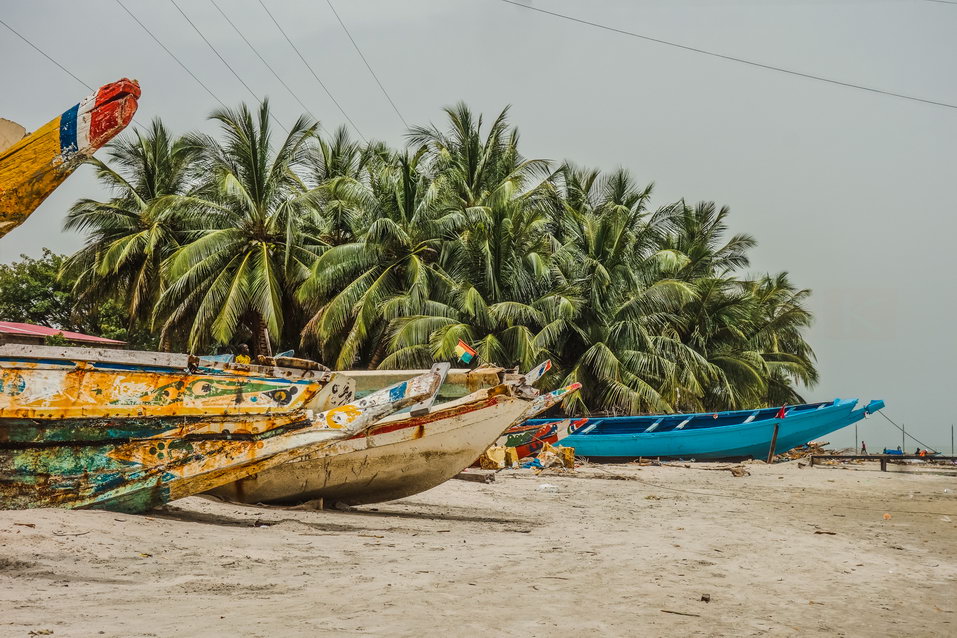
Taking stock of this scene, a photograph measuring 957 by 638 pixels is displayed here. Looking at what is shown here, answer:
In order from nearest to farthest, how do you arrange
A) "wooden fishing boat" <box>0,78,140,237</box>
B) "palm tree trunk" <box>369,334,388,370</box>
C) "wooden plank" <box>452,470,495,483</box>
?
"wooden fishing boat" <box>0,78,140,237</box>
"wooden plank" <box>452,470,495,483</box>
"palm tree trunk" <box>369,334,388,370</box>

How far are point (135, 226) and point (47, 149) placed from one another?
24.6 meters

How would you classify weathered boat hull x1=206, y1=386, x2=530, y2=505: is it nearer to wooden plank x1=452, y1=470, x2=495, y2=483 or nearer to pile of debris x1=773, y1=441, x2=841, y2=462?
wooden plank x1=452, y1=470, x2=495, y2=483

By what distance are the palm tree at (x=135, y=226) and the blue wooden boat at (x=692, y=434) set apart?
42.5 feet

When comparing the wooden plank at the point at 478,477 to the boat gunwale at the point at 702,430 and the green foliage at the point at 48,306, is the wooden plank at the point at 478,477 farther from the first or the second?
the green foliage at the point at 48,306

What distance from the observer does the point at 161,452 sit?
6434 millimetres

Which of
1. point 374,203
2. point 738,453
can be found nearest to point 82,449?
point 374,203

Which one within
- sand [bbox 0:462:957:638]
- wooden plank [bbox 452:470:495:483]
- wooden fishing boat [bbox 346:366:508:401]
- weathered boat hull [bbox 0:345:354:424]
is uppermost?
wooden fishing boat [bbox 346:366:508:401]

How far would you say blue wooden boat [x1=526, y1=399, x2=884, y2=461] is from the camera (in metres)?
20.7

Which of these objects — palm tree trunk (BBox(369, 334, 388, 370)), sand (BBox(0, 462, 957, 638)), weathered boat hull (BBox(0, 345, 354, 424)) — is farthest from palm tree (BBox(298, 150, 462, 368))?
weathered boat hull (BBox(0, 345, 354, 424))

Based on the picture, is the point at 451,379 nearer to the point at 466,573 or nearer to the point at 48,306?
the point at 466,573

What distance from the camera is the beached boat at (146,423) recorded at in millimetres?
5828

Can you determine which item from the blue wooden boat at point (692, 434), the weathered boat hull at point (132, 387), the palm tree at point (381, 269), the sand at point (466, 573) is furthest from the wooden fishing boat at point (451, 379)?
the blue wooden boat at point (692, 434)

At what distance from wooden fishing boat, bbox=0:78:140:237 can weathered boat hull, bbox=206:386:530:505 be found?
521 cm

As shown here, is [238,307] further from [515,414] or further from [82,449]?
[82,449]
